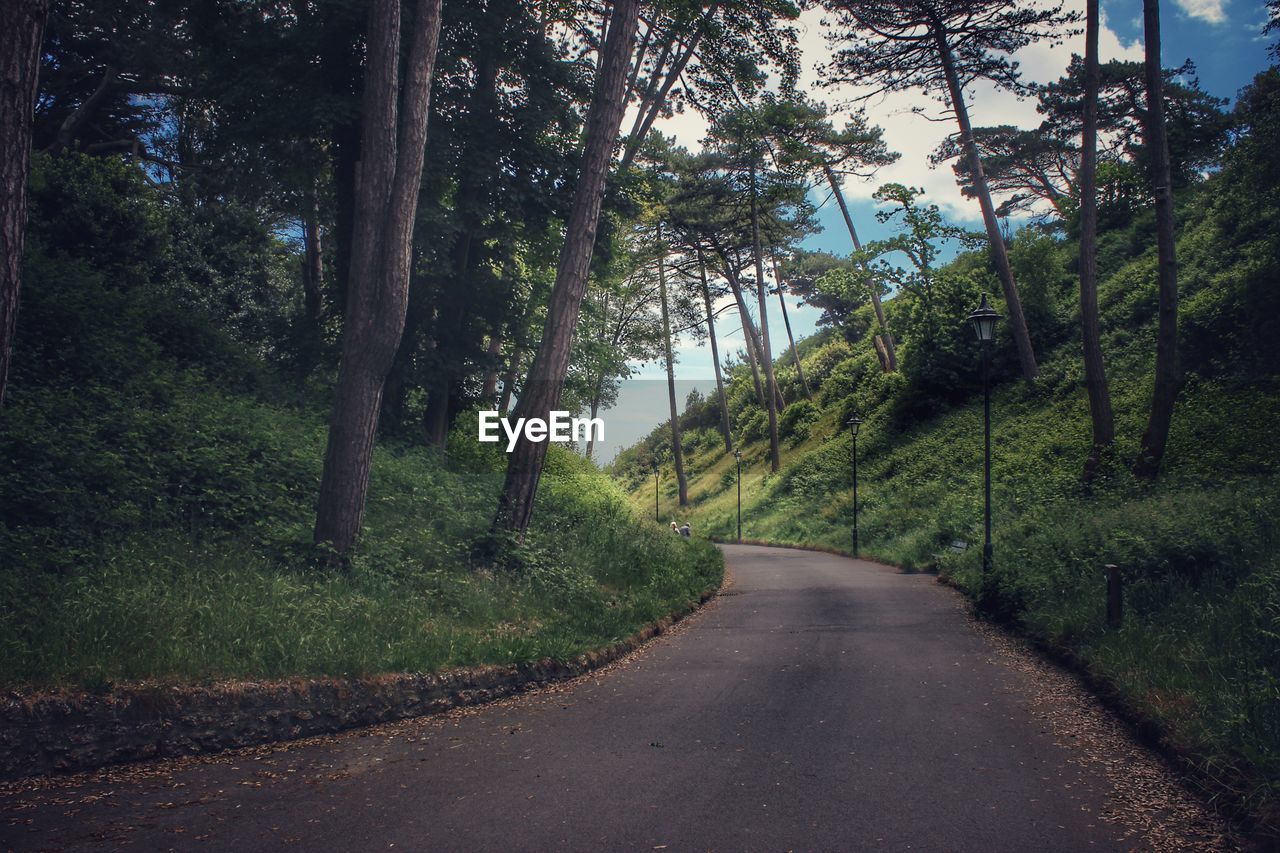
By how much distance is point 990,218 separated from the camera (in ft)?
90.2

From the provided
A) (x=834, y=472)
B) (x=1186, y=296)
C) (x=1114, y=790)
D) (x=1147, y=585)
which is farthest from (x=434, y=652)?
(x=834, y=472)

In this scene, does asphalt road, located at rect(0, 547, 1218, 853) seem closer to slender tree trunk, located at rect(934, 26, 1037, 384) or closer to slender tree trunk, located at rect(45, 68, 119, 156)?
slender tree trunk, located at rect(45, 68, 119, 156)

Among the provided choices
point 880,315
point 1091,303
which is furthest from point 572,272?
point 880,315

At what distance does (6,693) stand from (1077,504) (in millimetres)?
18058

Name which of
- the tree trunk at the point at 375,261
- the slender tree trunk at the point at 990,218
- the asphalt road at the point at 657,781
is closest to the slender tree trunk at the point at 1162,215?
the slender tree trunk at the point at 990,218

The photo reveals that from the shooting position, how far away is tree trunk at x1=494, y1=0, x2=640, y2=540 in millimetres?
11281

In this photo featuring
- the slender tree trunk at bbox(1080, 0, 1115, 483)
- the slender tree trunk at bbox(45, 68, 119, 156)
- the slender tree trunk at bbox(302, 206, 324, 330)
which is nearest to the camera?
the slender tree trunk at bbox(1080, 0, 1115, 483)

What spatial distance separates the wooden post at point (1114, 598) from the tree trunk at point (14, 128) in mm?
10163

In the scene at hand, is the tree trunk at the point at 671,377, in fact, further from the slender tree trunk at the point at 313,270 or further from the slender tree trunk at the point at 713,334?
the slender tree trunk at the point at 313,270

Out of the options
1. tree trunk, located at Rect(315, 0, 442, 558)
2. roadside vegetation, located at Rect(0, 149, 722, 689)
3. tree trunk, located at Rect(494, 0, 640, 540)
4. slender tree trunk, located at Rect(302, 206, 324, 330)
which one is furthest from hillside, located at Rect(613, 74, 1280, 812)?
slender tree trunk, located at Rect(302, 206, 324, 330)

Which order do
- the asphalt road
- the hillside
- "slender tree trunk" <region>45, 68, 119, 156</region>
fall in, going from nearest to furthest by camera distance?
the asphalt road < the hillside < "slender tree trunk" <region>45, 68, 119, 156</region>

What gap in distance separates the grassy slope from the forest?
7cm

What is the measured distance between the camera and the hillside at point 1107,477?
683cm

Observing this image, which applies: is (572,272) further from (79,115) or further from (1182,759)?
(79,115)
